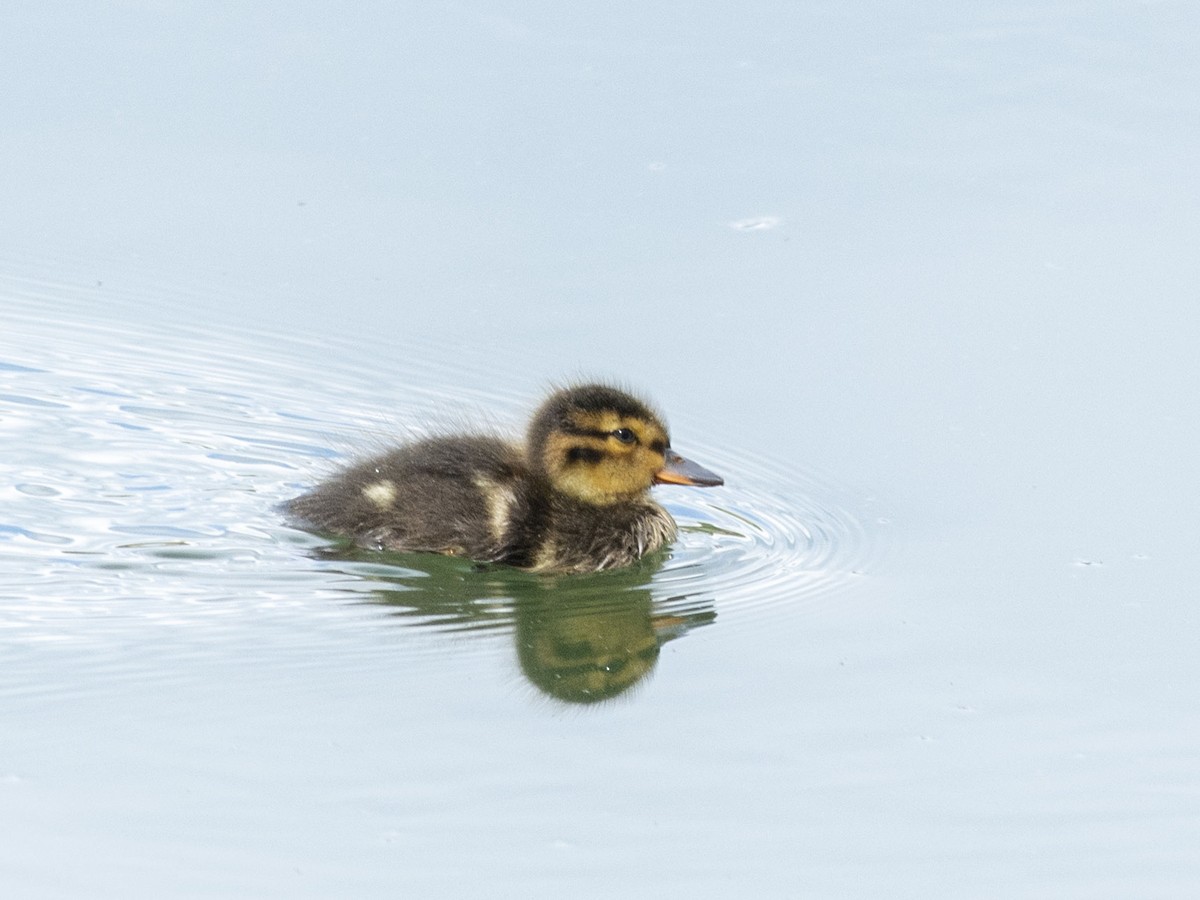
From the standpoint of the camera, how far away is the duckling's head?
4602 millimetres

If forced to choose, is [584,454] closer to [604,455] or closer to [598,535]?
[604,455]

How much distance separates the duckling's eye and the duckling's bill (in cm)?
9

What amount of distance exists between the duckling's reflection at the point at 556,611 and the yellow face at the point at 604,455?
21 centimetres

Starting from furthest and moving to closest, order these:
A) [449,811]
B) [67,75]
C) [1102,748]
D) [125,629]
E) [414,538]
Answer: [67,75]
[414,538]
[125,629]
[1102,748]
[449,811]

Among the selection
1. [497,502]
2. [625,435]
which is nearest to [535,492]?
[497,502]

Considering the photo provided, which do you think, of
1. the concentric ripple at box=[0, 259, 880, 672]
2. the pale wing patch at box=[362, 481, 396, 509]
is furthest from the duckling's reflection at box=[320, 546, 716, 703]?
the pale wing patch at box=[362, 481, 396, 509]

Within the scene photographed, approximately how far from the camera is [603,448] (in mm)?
4641

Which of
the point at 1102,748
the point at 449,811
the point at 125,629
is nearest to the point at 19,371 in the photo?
the point at 125,629

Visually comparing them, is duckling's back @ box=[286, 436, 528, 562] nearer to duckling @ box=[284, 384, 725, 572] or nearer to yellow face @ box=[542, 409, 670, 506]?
duckling @ box=[284, 384, 725, 572]

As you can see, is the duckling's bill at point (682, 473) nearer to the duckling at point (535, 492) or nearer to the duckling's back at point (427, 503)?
the duckling at point (535, 492)

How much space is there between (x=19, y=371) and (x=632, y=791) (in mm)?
2557

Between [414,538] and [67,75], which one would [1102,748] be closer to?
[414,538]

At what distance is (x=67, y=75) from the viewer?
A: 631cm

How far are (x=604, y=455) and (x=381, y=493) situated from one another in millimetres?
520
